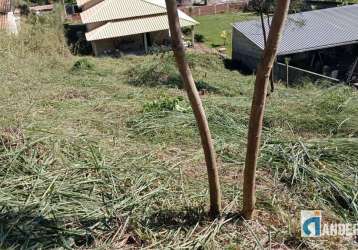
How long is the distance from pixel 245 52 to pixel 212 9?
18.8m

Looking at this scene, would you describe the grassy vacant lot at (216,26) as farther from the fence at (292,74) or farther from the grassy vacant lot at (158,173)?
the grassy vacant lot at (158,173)

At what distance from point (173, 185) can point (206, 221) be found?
64 cm

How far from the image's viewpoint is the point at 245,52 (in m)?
18.6

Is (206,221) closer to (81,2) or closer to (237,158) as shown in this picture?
(237,158)

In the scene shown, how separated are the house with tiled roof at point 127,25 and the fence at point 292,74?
8.27 m

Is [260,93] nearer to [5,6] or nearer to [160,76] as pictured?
[160,76]

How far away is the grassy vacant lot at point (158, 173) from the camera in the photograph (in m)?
3.16

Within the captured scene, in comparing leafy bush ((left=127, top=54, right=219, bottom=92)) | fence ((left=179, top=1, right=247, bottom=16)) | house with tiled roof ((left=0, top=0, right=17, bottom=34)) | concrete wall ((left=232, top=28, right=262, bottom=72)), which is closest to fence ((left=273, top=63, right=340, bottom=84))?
concrete wall ((left=232, top=28, right=262, bottom=72))

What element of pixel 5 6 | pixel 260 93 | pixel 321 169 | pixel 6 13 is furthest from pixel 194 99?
pixel 5 6

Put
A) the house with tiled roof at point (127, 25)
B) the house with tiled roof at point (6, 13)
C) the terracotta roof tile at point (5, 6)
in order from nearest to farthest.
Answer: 1. the house with tiled roof at point (6, 13)
2. the terracotta roof tile at point (5, 6)
3. the house with tiled roof at point (127, 25)

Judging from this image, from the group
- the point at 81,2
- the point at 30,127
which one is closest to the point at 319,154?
the point at 30,127

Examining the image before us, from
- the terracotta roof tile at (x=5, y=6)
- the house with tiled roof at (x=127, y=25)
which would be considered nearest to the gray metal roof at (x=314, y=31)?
the house with tiled roof at (x=127, y=25)

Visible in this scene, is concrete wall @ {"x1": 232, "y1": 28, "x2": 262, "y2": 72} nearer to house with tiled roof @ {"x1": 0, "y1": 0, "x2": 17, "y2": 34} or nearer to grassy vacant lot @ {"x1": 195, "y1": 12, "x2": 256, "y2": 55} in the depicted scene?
grassy vacant lot @ {"x1": 195, "y1": 12, "x2": 256, "y2": 55}

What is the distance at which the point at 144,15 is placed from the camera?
878 inches
